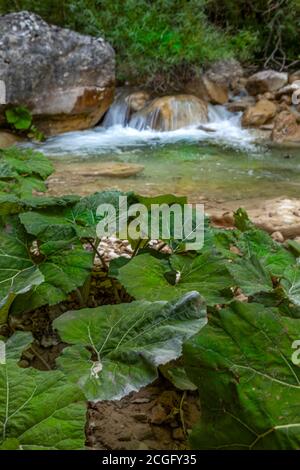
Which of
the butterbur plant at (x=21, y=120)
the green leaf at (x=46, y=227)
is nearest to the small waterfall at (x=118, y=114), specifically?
the butterbur plant at (x=21, y=120)

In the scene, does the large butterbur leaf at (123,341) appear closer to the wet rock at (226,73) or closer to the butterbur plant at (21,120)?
the butterbur plant at (21,120)

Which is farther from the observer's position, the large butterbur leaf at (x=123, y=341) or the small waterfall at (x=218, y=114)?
the small waterfall at (x=218, y=114)

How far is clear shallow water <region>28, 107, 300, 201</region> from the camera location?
4.15 m

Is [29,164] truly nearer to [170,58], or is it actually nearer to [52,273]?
[52,273]

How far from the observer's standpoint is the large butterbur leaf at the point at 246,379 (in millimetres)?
762

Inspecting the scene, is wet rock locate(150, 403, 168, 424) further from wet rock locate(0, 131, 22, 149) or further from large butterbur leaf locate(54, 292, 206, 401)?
wet rock locate(0, 131, 22, 149)

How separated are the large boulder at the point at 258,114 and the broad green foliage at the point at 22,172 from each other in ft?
18.2

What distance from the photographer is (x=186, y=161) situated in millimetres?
Answer: 5281

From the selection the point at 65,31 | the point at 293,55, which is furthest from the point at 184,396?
the point at 293,55

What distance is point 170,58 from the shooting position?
7664mm

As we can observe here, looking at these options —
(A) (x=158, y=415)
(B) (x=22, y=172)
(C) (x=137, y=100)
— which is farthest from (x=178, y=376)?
(C) (x=137, y=100)

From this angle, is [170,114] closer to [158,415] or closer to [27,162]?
[27,162]

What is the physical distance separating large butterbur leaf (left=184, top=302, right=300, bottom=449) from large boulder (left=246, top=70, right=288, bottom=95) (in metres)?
7.94
